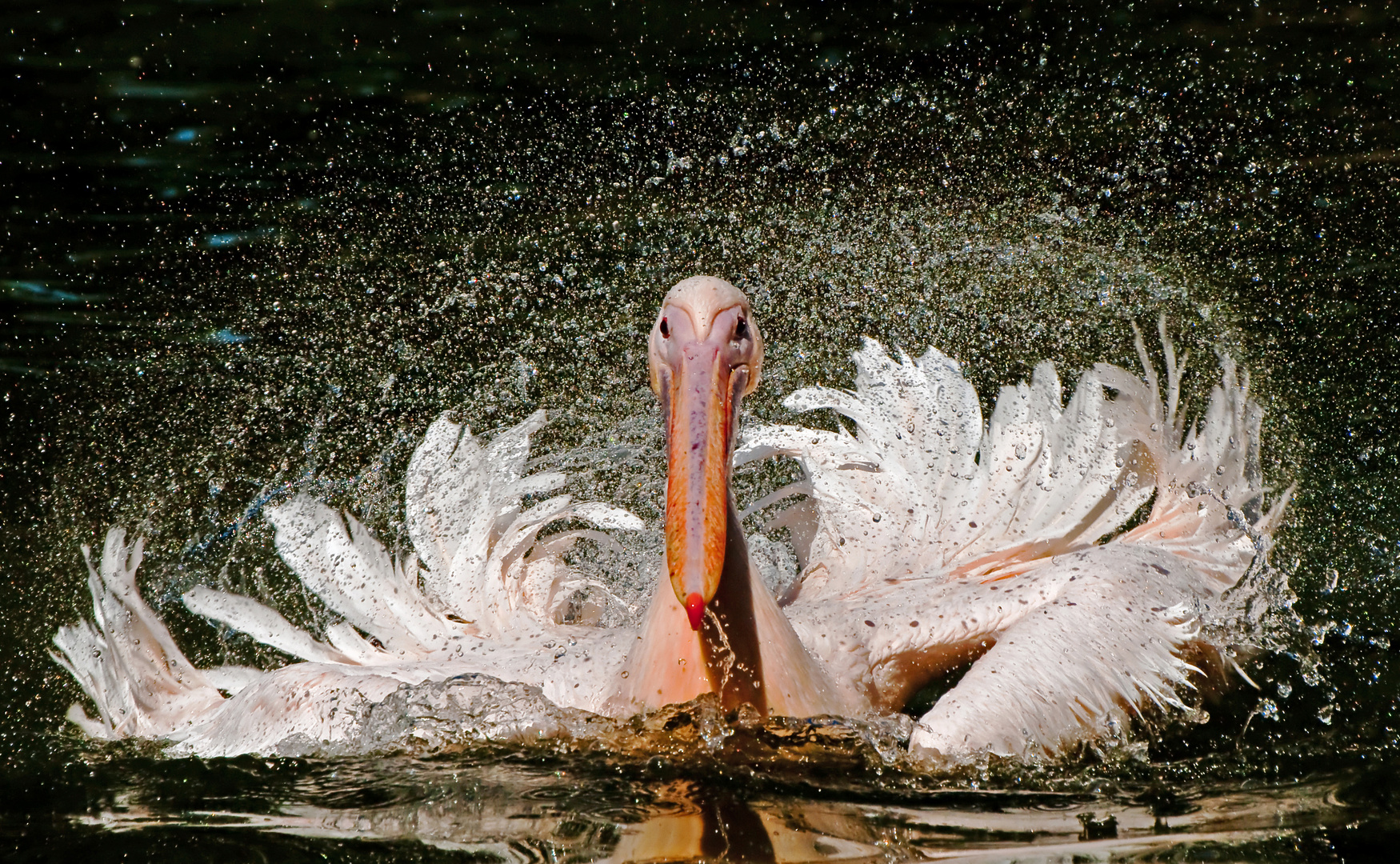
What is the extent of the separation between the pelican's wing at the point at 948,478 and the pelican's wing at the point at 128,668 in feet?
5.98

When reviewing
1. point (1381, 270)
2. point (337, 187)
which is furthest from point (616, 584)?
point (1381, 270)

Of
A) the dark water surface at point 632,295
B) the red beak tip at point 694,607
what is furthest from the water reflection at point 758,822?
the red beak tip at point 694,607

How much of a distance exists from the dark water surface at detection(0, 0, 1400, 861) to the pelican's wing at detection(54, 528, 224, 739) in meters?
0.15

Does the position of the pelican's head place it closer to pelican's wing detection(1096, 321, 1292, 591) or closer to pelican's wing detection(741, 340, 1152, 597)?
pelican's wing detection(741, 340, 1152, 597)

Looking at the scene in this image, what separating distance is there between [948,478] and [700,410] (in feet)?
4.89

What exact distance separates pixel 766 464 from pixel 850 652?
2.29 meters

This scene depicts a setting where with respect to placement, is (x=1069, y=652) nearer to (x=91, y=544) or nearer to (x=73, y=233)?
(x=91, y=544)

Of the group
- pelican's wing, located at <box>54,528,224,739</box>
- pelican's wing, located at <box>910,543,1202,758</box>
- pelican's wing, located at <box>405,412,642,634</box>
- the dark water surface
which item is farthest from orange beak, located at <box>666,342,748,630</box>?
pelican's wing, located at <box>54,528,224,739</box>

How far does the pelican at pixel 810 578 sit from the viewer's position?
302 centimetres

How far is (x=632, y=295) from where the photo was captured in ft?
23.6

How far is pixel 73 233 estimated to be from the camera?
739cm

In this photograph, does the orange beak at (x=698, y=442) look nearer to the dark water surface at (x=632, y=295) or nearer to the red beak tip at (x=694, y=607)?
the red beak tip at (x=694, y=607)

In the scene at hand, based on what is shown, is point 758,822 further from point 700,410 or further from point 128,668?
point 128,668

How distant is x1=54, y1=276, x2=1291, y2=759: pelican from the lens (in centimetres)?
302
